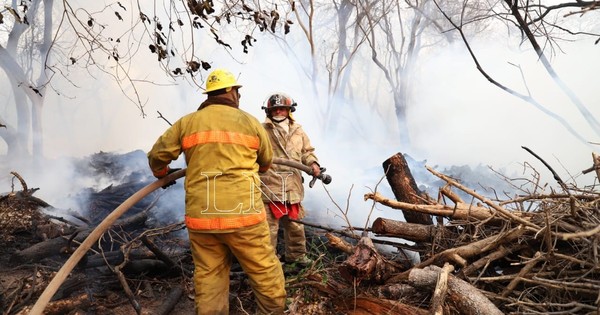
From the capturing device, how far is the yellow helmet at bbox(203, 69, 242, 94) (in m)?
2.95

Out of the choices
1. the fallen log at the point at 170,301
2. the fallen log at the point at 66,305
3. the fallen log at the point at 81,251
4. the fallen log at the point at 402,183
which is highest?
the fallen log at the point at 402,183

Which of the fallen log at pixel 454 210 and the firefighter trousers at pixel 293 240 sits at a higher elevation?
the fallen log at pixel 454 210

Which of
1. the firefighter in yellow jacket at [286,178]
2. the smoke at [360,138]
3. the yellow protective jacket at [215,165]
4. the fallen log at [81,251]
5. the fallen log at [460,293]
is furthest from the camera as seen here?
the smoke at [360,138]

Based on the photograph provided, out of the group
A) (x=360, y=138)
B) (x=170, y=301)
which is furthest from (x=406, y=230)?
(x=360, y=138)

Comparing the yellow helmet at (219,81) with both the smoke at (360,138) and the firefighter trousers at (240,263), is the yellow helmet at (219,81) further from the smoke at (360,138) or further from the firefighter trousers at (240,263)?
the smoke at (360,138)

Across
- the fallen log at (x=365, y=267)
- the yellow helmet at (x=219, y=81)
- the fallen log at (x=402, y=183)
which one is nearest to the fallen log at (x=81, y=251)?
the yellow helmet at (x=219, y=81)

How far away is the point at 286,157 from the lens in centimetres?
411

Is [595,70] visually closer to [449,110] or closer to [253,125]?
[449,110]

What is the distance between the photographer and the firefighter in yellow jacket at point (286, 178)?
3936 millimetres

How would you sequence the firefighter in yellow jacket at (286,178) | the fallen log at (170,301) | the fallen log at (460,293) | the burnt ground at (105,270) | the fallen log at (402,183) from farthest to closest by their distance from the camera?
the firefighter in yellow jacket at (286,178) → the fallen log at (402,183) → the fallen log at (170,301) → the burnt ground at (105,270) → the fallen log at (460,293)

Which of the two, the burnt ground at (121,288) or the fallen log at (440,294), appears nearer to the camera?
the fallen log at (440,294)

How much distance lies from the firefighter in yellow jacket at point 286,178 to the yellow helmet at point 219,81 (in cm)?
111

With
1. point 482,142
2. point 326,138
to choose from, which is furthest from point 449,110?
point 326,138

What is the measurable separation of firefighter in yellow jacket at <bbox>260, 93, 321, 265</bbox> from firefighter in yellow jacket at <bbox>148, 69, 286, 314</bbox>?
3.27 ft
